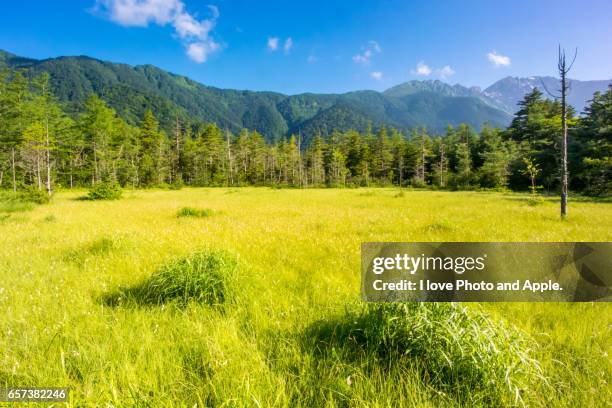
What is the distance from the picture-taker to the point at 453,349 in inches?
77.3

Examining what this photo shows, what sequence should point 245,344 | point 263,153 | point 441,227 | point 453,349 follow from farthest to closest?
1. point 263,153
2. point 441,227
3. point 245,344
4. point 453,349

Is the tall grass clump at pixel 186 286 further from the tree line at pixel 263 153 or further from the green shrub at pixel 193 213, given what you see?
the tree line at pixel 263 153

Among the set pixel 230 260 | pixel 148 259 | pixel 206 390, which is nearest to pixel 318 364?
pixel 206 390

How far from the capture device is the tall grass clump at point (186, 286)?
135 inches

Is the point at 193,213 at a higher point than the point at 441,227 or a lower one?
higher

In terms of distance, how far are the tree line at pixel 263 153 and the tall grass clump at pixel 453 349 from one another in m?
18.4

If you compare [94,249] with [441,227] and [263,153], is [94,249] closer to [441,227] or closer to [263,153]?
[441,227]

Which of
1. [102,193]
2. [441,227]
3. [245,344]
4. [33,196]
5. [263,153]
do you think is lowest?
[245,344]

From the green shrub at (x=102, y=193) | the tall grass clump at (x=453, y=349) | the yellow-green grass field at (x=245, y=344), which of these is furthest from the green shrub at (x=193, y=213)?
the green shrub at (x=102, y=193)

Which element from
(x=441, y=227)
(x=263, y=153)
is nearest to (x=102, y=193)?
(x=441, y=227)

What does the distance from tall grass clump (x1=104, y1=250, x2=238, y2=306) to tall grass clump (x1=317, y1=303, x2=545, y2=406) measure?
1.80 metres

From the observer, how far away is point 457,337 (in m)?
1.95

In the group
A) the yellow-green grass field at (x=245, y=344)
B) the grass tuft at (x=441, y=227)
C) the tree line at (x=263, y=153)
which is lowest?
the yellow-green grass field at (x=245, y=344)

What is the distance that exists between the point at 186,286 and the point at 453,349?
3.09 m
